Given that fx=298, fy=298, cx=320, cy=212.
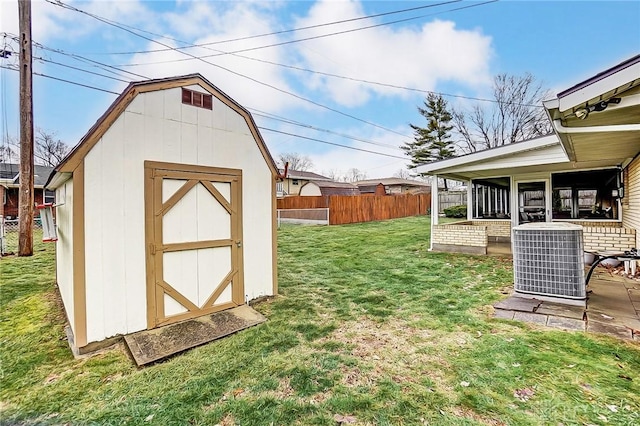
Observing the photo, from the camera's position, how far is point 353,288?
18.0ft

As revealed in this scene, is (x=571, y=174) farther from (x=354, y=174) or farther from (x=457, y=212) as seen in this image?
(x=354, y=174)

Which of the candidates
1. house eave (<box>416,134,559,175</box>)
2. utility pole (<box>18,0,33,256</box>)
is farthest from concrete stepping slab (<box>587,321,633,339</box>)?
utility pole (<box>18,0,33,256</box>)

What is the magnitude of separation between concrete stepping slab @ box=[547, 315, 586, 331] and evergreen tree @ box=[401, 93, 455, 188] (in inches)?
992

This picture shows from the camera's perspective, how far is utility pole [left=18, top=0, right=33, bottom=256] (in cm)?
830

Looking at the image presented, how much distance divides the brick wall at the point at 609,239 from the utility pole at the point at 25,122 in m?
14.7

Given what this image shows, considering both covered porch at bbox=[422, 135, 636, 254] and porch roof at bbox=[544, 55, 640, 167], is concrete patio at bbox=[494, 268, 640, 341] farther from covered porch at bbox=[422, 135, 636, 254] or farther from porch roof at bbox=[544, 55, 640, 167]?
covered porch at bbox=[422, 135, 636, 254]

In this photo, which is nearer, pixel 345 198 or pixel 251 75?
pixel 251 75

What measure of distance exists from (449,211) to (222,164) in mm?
18310

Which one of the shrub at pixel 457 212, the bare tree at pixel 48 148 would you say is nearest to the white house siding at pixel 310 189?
the shrub at pixel 457 212

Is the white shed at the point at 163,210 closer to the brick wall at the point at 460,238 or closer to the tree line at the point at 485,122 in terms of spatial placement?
the brick wall at the point at 460,238

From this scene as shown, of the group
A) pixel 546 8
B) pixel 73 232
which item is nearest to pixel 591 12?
pixel 546 8

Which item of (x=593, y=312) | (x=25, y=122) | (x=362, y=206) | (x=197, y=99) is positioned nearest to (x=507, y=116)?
(x=362, y=206)

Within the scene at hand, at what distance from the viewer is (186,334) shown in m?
3.56

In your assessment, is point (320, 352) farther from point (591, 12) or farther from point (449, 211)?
point (449, 211)
